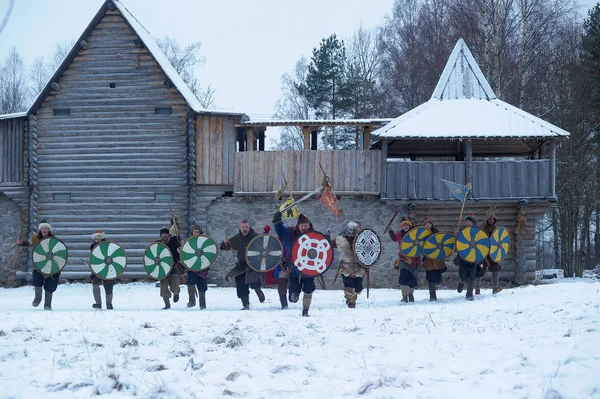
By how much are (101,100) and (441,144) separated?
9764mm

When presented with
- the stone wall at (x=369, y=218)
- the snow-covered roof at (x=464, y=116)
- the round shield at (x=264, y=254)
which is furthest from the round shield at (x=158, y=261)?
the snow-covered roof at (x=464, y=116)

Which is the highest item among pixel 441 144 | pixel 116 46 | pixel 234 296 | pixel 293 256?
pixel 116 46

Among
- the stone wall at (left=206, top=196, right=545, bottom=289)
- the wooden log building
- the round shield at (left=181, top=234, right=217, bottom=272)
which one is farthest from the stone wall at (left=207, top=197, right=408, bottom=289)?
the round shield at (left=181, top=234, right=217, bottom=272)

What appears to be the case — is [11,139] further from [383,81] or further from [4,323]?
[383,81]

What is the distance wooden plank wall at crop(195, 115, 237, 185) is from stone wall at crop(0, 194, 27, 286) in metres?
5.29

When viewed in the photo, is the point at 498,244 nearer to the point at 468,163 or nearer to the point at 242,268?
the point at 242,268

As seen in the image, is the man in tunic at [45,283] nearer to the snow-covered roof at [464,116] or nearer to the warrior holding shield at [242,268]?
the warrior holding shield at [242,268]

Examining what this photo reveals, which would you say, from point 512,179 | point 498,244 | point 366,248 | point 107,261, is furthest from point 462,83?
point 107,261

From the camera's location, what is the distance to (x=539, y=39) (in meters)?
27.1

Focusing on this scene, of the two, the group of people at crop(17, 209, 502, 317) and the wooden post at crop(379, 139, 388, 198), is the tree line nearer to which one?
the wooden post at crop(379, 139, 388, 198)

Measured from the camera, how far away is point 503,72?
27938 millimetres

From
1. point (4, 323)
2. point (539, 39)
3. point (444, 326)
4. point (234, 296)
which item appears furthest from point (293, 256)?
point (539, 39)

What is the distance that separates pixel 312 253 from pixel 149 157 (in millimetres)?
9848

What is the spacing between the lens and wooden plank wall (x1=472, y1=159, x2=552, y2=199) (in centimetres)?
1959
